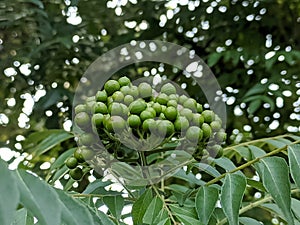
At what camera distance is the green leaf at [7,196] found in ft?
1.38

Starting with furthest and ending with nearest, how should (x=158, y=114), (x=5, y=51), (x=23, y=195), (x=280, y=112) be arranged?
1. (x=5, y=51)
2. (x=280, y=112)
3. (x=158, y=114)
4. (x=23, y=195)

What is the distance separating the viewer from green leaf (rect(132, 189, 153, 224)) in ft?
2.56

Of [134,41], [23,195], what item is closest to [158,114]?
[23,195]

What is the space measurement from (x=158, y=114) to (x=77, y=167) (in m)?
0.14

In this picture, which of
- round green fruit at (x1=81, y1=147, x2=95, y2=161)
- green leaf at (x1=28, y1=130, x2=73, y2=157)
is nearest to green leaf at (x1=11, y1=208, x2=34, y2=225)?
round green fruit at (x1=81, y1=147, x2=95, y2=161)

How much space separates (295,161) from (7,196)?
0.43 metres

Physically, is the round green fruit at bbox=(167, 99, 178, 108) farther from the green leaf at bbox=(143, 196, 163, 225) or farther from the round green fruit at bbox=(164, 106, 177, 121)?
the green leaf at bbox=(143, 196, 163, 225)

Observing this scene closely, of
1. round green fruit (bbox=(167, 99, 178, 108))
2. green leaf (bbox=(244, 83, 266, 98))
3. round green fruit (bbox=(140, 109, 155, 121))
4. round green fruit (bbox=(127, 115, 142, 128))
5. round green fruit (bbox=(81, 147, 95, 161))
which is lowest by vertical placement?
green leaf (bbox=(244, 83, 266, 98))

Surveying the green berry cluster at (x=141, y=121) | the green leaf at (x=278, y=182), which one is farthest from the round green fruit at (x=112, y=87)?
the green leaf at (x=278, y=182)

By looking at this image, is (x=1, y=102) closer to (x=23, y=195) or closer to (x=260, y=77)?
(x=260, y=77)

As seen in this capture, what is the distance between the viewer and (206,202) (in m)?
0.75

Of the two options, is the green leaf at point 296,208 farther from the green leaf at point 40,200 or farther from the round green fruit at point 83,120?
the green leaf at point 40,200

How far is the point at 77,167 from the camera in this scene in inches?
31.6

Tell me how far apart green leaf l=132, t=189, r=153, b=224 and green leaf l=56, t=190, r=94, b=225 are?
24cm
